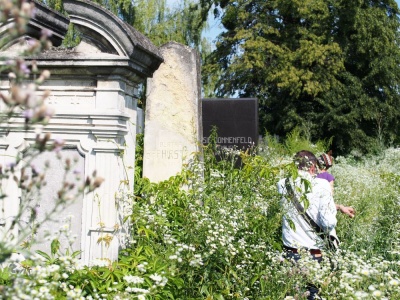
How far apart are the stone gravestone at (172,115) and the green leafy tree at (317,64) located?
19225 millimetres

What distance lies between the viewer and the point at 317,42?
89.8ft

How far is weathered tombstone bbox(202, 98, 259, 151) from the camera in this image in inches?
450

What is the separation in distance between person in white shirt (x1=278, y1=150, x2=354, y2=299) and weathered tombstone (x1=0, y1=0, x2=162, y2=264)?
133 cm

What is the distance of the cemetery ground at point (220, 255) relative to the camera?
3.65 meters

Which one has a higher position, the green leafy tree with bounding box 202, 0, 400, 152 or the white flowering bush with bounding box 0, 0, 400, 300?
the green leafy tree with bounding box 202, 0, 400, 152

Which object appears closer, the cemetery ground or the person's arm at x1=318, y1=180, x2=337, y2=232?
the cemetery ground

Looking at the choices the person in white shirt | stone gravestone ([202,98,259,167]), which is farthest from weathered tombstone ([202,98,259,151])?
the person in white shirt

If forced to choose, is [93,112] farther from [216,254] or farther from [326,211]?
[326,211]

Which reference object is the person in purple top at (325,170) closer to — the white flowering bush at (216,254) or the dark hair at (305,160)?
the white flowering bush at (216,254)

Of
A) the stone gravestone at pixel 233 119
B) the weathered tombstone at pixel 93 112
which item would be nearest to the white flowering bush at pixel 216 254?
the weathered tombstone at pixel 93 112

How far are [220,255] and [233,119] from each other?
7126mm

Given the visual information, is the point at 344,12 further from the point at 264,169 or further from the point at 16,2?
the point at 16,2

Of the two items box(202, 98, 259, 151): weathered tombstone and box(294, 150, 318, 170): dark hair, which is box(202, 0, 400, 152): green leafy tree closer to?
box(202, 98, 259, 151): weathered tombstone

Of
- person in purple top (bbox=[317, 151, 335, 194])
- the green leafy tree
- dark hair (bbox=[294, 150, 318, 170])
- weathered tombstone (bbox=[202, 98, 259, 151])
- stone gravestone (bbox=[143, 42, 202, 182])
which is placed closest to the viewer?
dark hair (bbox=[294, 150, 318, 170])
